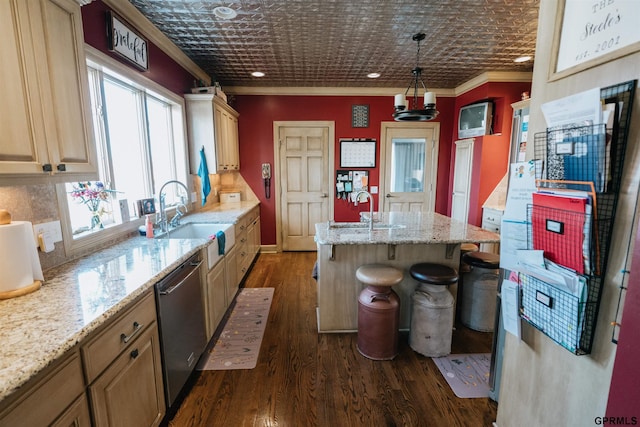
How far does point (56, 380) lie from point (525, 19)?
12.7ft

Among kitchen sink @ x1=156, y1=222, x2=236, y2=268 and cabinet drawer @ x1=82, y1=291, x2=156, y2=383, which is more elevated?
kitchen sink @ x1=156, y1=222, x2=236, y2=268

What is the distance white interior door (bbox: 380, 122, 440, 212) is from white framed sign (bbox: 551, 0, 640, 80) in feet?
12.3

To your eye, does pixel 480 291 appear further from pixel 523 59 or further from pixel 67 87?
pixel 67 87

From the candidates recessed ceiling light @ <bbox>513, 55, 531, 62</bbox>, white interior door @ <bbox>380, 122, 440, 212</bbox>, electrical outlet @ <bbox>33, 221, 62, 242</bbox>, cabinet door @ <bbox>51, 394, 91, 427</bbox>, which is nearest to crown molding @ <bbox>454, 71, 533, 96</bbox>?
recessed ceiling light @ <bbox>513, 55, 531, 62</bbox>

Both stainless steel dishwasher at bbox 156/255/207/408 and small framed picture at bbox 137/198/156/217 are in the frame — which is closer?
stainless steel dishwasher at bbox 156/255/207/408

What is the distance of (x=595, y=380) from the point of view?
3.27 ft

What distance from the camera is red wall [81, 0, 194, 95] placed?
1.86 metres

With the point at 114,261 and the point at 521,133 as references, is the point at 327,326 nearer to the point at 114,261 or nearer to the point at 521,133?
the point at 114,261

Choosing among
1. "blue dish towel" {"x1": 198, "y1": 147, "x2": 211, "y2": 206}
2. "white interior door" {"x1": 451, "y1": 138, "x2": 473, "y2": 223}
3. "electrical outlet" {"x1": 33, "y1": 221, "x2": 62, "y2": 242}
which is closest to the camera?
"electrical outlet" {"x1": 33, "y1": 221, "x2": 62, "y2": 242}

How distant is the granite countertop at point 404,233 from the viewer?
220 cm

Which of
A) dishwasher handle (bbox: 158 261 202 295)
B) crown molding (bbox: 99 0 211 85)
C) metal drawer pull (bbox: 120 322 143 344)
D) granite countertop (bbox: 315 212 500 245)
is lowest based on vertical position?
metal drawer pull (bbox: 120 322 143 344)

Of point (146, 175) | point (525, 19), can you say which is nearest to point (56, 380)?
point (146, 175)

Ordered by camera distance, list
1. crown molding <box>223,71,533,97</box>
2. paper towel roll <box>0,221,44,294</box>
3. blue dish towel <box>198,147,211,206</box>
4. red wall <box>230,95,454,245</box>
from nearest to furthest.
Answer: paper towel roll <box>0,221,44,294</box> → blue dish towel <box>198,147,211,206</box> → crown molding <box>223,71,533,97</box> → red wall <box>230,95,454,245</box>

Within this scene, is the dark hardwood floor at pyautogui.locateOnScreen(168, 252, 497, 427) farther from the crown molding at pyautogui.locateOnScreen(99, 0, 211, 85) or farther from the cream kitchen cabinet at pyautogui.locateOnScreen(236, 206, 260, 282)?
the crown molding at pyautogui.locateOnScreen(99, 0, 211, 85)
